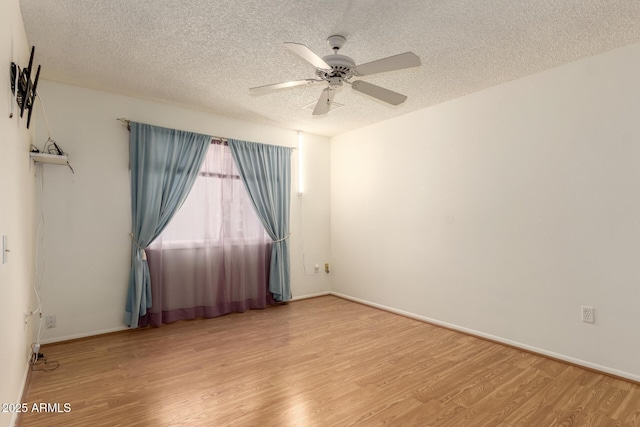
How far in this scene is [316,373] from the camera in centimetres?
269

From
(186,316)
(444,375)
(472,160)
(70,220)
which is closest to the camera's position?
(444,375)

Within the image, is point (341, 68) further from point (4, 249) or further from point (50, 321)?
point (50, 321)

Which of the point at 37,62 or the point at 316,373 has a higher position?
the point at 37,62

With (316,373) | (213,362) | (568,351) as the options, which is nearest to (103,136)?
(213,362)

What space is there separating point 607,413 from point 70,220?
4.78 m

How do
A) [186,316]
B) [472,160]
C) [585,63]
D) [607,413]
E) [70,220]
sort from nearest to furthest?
1. [607,413]
2. [585,63]
3. [70,220]
4. [472,160]
5. [186,316]

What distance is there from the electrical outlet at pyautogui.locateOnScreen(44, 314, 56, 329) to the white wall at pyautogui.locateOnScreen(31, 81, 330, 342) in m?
0.03

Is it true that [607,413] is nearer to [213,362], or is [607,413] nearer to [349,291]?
[213,362]

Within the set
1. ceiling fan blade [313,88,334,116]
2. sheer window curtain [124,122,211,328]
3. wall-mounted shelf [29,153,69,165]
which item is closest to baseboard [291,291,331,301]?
sheer window curtain [124,122,211,328]

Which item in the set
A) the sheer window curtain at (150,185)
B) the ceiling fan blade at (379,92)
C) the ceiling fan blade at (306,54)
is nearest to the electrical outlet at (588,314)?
the ceiling fan blade at (379,92)

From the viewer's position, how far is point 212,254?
4.25 m

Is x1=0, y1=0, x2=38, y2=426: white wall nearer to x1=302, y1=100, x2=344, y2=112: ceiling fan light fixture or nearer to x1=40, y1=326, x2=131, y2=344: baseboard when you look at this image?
x1=40, y1=326, x2=131, y2=344: baseboard

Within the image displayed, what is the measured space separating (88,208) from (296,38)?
2.81 meters

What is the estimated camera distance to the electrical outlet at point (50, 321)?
3.24m
